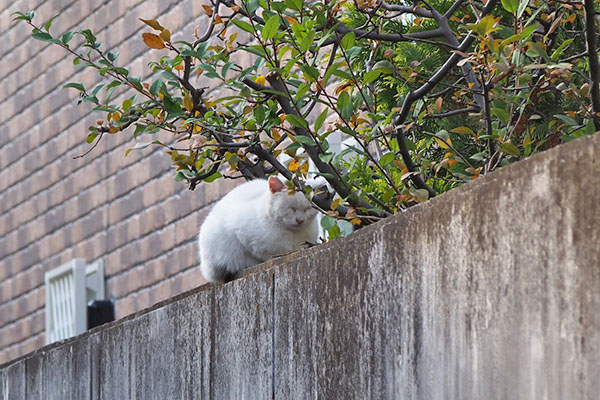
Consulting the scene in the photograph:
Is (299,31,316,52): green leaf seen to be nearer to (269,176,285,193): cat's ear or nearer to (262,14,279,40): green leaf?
(262,14,279,40): green leaf

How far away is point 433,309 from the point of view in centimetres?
217

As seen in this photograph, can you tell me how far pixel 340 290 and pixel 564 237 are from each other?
2.88 ft

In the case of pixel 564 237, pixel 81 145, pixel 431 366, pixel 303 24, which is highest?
pixel 81 145

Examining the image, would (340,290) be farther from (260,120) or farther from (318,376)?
(260,120)

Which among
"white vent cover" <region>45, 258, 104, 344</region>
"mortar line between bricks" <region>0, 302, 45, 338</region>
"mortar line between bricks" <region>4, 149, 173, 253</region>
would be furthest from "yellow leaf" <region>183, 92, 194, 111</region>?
"mortar line between bricks" <region>0, 302, 45, 338</region>

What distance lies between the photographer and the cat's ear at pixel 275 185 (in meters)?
3.17

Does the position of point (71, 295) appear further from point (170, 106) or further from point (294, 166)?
point (294, 166)

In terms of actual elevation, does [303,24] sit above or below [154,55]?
below

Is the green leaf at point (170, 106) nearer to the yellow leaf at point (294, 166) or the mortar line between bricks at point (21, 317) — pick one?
the yellow leaf at point (294, 166)

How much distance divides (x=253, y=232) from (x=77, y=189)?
419 centimetres

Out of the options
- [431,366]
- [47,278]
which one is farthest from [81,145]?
[431,366]

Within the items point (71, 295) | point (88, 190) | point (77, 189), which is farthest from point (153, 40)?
point (77, 189)

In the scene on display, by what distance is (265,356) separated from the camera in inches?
117

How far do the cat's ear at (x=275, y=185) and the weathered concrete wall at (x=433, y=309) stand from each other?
252mm
